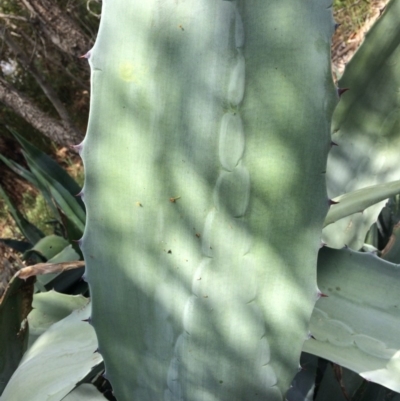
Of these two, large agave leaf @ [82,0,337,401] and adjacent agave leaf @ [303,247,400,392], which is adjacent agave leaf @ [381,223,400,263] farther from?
large agave leaf @ [82,0,337,401]

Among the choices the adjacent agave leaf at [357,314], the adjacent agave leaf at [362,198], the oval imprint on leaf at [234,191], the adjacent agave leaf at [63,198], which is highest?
the oval imprint on leaf at [234,191]

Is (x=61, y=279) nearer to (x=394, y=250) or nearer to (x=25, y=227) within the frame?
(x=25, y=227)

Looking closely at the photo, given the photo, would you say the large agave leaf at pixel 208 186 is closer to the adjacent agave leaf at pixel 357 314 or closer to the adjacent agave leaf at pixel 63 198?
the adjacent agave leaf at pixel 357 314

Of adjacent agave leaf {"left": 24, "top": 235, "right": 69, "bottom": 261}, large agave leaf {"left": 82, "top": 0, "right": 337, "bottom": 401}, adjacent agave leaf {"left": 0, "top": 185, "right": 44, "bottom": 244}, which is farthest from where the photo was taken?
adjacent agave leaf {"left": 0, "top": 185, "right": 44, "bottom": 244}

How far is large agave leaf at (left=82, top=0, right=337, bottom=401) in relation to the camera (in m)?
0.49

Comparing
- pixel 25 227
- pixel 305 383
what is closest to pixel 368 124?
pixel 305 383

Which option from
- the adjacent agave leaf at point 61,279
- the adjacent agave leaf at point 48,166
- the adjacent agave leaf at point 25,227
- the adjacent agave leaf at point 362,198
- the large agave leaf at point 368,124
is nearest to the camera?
the adjacent agave leaf at point 362,198

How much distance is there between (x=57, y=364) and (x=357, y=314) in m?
0.42

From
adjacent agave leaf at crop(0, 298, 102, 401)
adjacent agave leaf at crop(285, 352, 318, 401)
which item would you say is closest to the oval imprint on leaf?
adjacent agave leaf at crop(0, 298, 102, 401)

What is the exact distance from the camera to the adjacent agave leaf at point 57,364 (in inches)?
27.3

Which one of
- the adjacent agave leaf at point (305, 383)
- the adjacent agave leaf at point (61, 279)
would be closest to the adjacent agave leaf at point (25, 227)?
the adjacent agave leaf at point (61, 279)

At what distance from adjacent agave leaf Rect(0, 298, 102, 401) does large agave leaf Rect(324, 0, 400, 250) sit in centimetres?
44

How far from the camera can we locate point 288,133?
20.1 inches

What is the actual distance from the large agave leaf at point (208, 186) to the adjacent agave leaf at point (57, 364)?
0.10m
